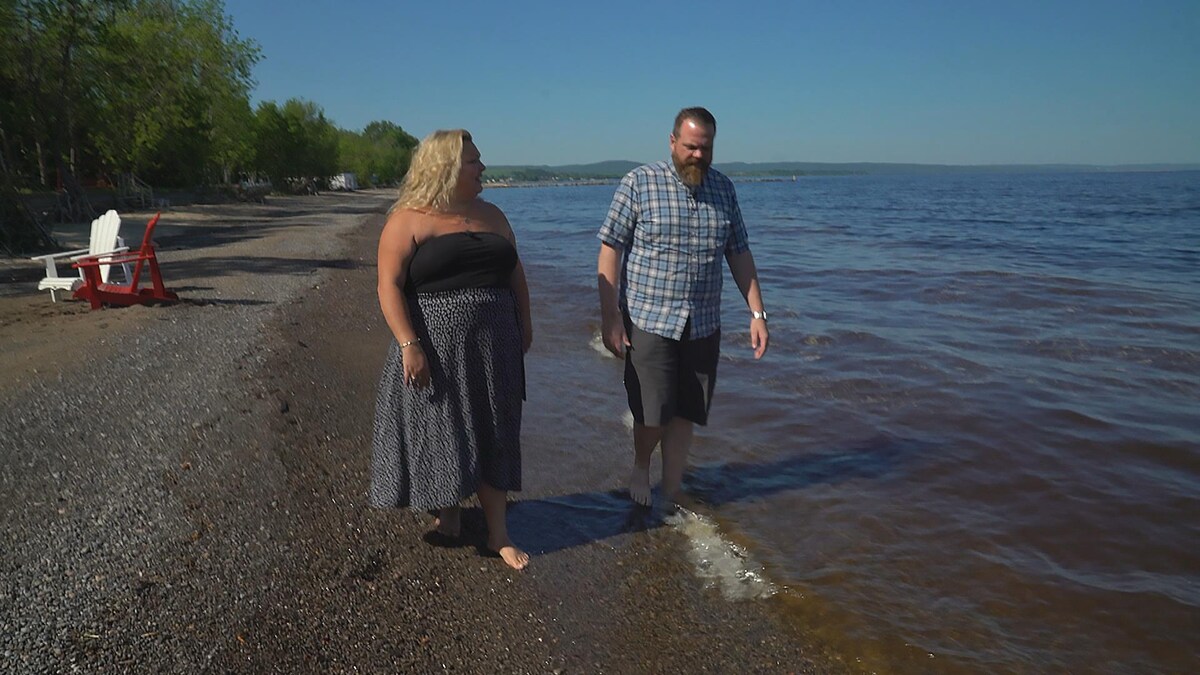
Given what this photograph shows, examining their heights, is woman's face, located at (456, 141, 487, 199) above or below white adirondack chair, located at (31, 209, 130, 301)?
above

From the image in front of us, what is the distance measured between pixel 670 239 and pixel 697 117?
0.58 m

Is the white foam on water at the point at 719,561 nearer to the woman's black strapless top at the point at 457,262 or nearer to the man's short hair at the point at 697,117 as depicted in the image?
the woman's black strapless top at the point at 457,262

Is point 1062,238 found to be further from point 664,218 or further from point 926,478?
point 664,218

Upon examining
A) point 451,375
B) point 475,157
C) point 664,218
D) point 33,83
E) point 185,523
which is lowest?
point 185,523

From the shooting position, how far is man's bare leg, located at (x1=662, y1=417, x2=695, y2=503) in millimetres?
4238

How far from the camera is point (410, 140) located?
540ft

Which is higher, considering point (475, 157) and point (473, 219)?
point (475, 157)

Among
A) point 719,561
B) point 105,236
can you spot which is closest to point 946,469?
point 719,561

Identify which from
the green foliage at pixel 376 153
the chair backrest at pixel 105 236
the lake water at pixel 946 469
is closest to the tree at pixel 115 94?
the chair backrest at pixel 105 236

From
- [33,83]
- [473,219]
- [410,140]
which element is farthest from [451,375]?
[410,140]

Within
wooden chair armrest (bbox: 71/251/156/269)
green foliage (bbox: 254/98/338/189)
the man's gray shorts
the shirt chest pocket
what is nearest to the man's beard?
the shirt chest pocket

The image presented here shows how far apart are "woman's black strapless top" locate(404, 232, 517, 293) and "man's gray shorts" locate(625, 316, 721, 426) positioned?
0.95 meters

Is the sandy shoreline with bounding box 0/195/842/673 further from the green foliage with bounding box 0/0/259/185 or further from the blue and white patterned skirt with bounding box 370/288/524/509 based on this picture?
the green foliage with bounding box 0/0/259/185

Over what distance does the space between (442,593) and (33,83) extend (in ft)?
75.3
